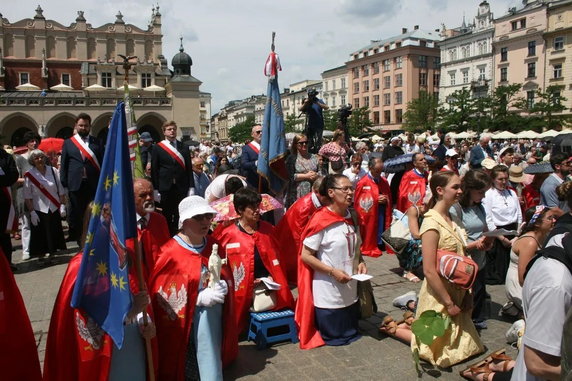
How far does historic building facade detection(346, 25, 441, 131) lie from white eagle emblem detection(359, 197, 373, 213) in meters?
73.7

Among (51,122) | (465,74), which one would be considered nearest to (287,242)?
(51,122)

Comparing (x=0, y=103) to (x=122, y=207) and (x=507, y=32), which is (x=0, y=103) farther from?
(x=507, y=32)

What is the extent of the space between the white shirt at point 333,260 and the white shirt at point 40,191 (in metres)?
5.35

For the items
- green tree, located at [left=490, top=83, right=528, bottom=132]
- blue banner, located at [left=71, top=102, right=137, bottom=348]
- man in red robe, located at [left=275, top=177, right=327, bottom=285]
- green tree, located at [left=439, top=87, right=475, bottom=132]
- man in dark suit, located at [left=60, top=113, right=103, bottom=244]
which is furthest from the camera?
green tree, located at [left=439, top=87, right=475, bottom=132]

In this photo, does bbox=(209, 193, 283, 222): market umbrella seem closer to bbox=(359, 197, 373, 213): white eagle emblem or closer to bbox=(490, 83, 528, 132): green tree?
bbox=(359, 197, 373, 213): white eagle emblem

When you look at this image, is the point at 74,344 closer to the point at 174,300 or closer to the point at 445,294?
the point at 174,300

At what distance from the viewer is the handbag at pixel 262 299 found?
4859mm

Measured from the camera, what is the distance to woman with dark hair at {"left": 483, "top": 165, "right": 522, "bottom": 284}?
6.86 m

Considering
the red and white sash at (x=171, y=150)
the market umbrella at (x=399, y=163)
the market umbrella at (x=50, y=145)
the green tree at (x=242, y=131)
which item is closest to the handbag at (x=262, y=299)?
the red and white sash at (x=171, y=150)

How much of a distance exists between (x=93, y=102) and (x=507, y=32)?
178ft

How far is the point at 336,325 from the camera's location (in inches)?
185

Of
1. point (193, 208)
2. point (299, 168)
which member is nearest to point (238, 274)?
point (193, 208)

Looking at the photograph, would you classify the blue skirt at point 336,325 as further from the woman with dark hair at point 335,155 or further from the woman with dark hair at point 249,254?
the woman with dark hair at point 335,155

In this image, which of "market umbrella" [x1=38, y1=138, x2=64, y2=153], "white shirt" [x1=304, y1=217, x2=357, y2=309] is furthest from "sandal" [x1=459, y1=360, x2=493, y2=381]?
"market umbrella" [x1=38, y1=138, x2=64, y2=153]
